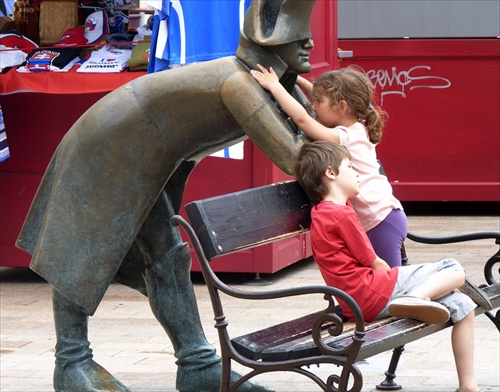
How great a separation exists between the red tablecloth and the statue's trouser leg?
279 cm

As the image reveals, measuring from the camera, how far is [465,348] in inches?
173

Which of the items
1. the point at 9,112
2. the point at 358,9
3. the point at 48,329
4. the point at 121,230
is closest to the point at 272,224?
the point at 121,230

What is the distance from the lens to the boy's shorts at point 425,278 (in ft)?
13.6

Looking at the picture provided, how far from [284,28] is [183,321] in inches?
49.4

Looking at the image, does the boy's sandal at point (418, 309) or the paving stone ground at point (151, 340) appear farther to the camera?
the paving stone ground at point (151, 340)

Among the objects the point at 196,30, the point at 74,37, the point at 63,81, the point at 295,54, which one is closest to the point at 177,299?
the point at 295,54

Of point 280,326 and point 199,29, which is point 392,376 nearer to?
point 280,326

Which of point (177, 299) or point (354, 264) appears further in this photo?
point (177, 299)

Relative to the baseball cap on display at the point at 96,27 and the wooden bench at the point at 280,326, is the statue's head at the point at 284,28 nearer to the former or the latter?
the wooden bench at the point at 280,326

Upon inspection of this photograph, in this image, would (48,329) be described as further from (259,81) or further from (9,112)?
(259,81)

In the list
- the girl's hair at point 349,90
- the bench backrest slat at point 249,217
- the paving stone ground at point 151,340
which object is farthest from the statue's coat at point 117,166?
the paving stone ground at point 151,340

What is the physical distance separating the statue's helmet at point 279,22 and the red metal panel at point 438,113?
20.2 ft

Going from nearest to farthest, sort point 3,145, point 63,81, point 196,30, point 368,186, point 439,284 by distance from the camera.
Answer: point 439,284 < point 368,186 < point 196,30 < point 63,81 < point 3,145

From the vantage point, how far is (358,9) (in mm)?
10094
